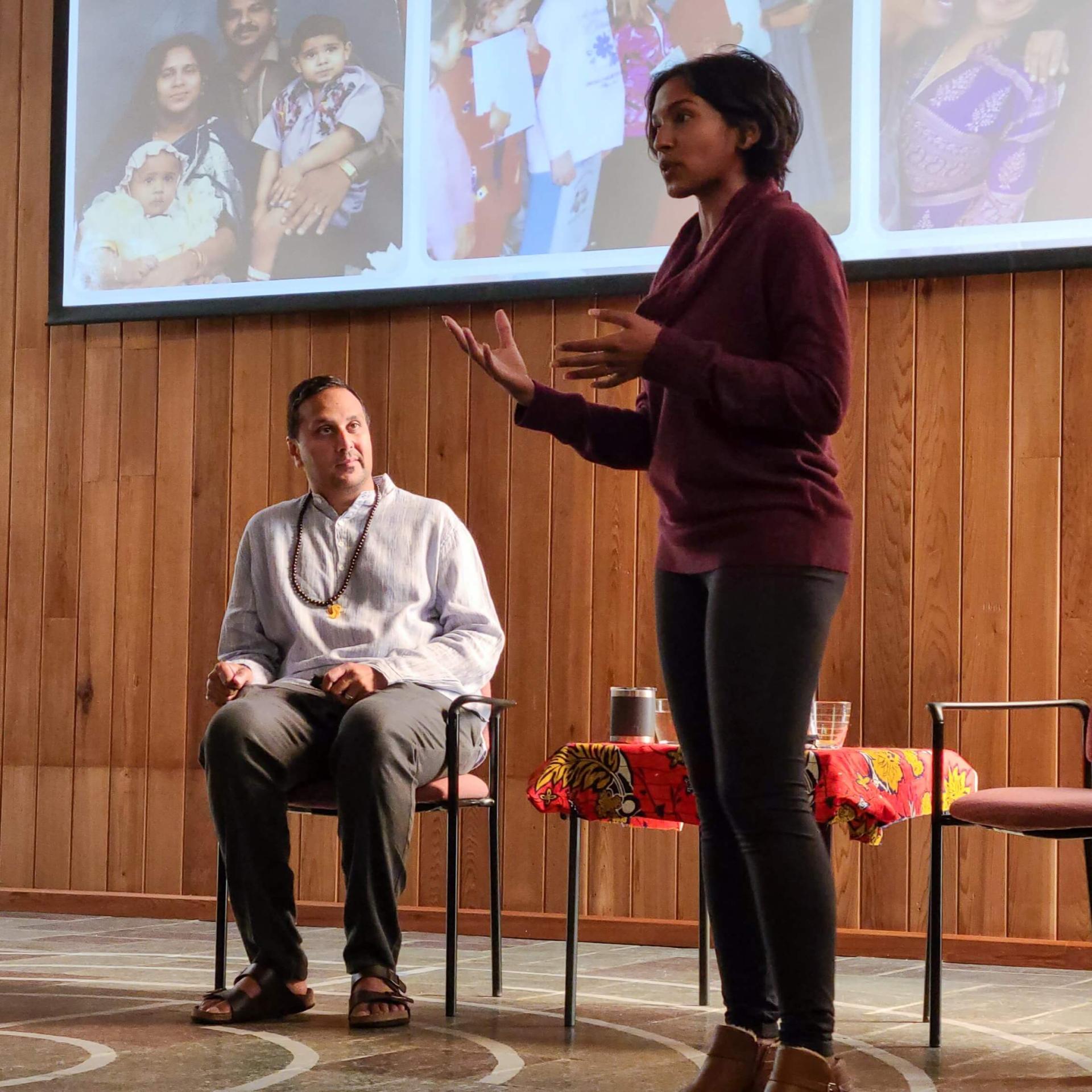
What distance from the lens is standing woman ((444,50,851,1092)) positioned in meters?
1.75

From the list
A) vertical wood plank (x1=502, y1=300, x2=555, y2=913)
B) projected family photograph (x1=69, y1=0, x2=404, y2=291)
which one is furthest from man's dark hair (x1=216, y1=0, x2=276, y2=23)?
vertical wood plank (x1=502, y1=300, x2=555, y2=913)

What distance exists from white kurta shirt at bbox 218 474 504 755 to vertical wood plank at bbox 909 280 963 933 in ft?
3.98

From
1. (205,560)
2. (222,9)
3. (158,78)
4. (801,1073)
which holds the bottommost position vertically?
(801,1073)

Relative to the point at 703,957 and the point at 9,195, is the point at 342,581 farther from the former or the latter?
the point at 9,195

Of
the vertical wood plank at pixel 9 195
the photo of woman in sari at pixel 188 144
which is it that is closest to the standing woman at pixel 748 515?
the photo of woman in sari at pixel 188 144

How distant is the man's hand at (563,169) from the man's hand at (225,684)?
178 cm

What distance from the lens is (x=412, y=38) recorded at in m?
4.16

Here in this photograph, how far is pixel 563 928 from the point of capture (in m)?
3.84

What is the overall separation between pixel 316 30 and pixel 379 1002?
2867 millimetres

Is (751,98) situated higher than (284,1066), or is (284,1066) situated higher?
(751,98)

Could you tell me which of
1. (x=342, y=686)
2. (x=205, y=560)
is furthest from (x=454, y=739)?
(x=205, y=560)

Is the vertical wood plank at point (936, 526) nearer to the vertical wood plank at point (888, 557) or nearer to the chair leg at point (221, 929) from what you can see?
the vertical wood plank at point (888, 557)

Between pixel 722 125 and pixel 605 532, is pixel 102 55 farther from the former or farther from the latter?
pixel 722 125

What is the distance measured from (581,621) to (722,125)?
2.15m
